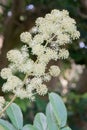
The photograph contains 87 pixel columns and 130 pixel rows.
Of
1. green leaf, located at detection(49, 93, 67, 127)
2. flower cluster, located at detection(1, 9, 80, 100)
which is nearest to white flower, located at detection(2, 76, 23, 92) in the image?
flower cluster, located at detection(1, 9, 80, 100)

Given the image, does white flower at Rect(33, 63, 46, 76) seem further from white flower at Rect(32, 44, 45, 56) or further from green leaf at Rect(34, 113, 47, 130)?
green leaf at Rect(34, 113, 47, 130)

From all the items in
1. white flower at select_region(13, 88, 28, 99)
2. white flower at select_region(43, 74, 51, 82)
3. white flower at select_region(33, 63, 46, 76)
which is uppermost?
white flower at select_region(43, 74, 51, 82)

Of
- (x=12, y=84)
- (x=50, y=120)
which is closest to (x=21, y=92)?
(x=12, y=84)

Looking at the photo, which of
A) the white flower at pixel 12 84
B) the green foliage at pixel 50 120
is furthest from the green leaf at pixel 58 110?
the white flower at pixel 12 84

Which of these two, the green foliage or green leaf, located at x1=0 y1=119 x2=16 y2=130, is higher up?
the green foliage

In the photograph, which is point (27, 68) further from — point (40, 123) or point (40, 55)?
point (40, 123)

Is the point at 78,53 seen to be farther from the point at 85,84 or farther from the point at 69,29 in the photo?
the point at 69,29

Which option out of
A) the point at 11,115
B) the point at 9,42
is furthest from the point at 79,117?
the point at 11,115

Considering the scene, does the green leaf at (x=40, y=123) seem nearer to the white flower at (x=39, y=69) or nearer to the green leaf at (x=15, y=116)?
the green leaf at (x=15, y=116)
